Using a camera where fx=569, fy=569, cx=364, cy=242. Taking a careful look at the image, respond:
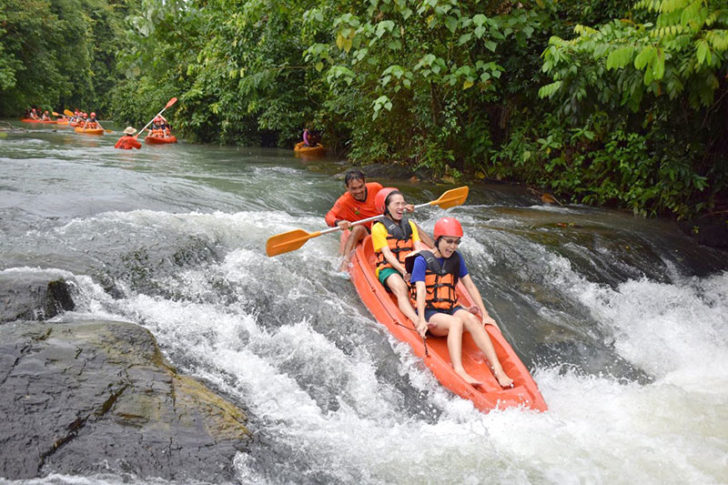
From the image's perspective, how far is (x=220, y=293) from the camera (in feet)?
14.0

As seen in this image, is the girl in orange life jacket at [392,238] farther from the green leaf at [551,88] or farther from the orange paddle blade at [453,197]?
the green leaf at [551,88]

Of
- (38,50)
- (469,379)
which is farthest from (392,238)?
(38,50)

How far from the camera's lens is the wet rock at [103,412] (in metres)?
2.29

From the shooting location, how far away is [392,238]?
14.9 feet

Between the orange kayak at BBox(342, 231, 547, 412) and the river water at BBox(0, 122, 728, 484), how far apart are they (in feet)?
0.27

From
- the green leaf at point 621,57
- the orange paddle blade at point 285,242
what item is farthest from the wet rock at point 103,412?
the green leaf at point 621,57

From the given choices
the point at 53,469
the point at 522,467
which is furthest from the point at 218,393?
the point at 522,467

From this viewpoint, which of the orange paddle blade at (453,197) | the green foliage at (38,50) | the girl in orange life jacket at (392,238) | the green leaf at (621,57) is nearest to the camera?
the green leaf at (621,57)

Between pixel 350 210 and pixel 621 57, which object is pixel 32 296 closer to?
pixel 350 210

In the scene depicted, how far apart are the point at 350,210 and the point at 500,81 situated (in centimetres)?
474

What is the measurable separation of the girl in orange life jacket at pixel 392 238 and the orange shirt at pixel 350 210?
68cm

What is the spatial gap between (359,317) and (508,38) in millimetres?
6149

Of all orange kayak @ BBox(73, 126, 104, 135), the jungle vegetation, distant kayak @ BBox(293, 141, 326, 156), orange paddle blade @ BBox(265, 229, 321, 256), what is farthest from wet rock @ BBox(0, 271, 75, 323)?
orange kayak @ BBox(73, 126, 104, 135)

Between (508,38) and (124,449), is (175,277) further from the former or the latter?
(508,38)
